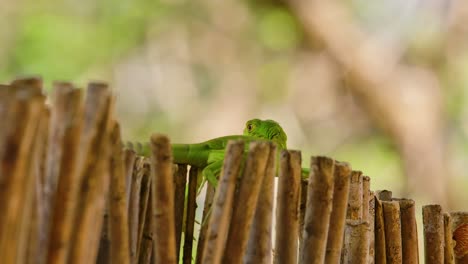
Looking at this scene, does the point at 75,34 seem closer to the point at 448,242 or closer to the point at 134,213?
the point at 448,242

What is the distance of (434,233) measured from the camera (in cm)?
116

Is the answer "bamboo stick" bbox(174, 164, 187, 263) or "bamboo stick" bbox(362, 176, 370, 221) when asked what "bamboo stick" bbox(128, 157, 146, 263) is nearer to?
"bamboo stick" bbox(174, 164, 187, 263)

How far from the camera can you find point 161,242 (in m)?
0.81

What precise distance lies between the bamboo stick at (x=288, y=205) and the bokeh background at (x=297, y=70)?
2.15 metres

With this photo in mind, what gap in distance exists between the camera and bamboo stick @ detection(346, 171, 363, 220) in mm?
1080

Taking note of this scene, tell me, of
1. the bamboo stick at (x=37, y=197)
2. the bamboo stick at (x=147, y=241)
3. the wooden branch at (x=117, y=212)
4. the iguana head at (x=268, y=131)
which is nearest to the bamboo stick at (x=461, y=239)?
the iguana head at (x=268, y=131)

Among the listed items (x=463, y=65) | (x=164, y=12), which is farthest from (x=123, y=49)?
(x=463, y=65)

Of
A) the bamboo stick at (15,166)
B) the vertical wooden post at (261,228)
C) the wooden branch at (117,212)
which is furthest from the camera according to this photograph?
the vertical wooden post at (261,228)

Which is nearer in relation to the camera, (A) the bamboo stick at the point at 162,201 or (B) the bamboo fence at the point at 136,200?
(B) the bamboo fence at the point at 136,200

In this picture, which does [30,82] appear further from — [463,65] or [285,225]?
[463,65]

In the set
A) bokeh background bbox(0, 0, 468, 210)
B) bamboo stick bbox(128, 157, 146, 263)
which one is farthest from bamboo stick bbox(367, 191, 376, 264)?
bokeh background bbox(0, 0, 468, 210)

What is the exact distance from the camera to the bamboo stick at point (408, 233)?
116 cm

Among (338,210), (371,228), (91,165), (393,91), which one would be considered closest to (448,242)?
(371,228)

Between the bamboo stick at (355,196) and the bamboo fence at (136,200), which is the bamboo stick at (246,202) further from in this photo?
the bamboo stick at (355,196)
